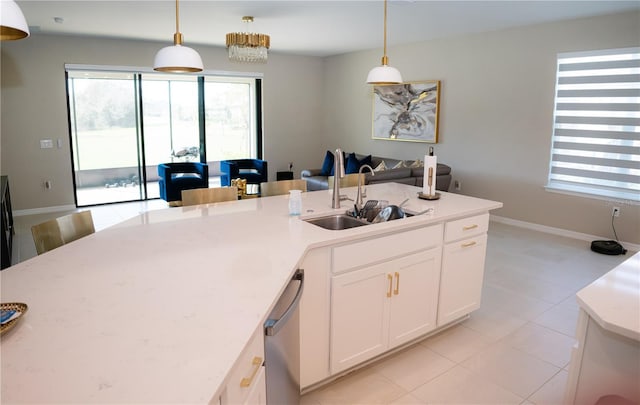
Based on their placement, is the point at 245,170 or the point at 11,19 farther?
the point at 245,170

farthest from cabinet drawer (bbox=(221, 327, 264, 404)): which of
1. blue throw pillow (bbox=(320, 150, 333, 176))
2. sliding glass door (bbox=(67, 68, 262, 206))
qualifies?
sliding glass door (bbox=(67, 68, 262, 206))

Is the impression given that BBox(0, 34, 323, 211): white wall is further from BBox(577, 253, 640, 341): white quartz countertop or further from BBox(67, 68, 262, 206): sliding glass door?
BBox(577, 253, 640, 341): white quartz countertop

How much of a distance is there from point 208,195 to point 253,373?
1963 millimetres

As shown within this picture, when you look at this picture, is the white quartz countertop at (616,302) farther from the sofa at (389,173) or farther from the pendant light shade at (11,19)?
the sofa at (389,173)

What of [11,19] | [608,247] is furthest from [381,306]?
[608,247]

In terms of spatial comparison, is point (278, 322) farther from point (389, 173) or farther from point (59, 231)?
point (389, 173)

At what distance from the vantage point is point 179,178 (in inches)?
271

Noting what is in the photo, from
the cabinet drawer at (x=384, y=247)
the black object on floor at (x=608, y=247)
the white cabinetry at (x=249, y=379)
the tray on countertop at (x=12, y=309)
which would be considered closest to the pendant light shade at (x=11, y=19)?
the tray on countertop at (x=12, y=309)

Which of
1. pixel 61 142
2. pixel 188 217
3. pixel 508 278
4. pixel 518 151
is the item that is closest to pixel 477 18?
pixel 518 151

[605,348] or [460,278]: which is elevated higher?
[605,348]

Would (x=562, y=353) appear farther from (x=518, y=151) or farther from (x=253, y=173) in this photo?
(x=253, y=173)

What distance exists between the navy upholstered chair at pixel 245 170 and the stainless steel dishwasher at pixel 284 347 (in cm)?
568

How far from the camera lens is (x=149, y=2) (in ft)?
14.5

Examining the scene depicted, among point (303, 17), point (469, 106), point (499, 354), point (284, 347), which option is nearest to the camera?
point (284, 347)
